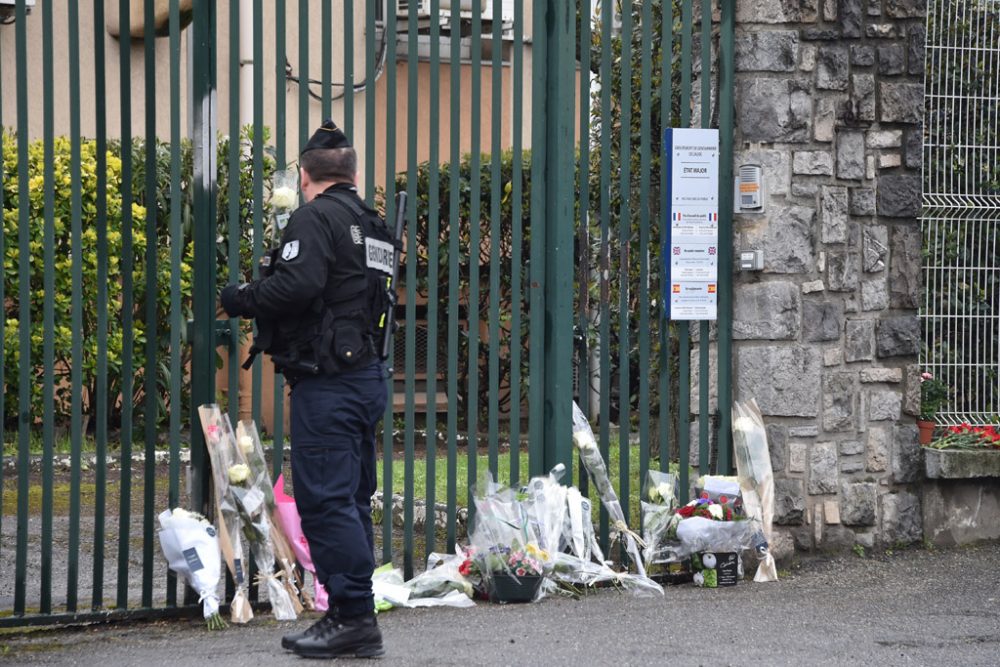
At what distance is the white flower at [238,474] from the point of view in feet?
17.8

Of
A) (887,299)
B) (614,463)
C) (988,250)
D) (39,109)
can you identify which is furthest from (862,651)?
(39,109)

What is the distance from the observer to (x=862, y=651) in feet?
16.6

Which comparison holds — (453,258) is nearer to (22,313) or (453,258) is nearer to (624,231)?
(624,231)

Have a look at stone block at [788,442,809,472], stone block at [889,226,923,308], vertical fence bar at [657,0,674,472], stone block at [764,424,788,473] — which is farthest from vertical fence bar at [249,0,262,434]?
stone block at [889,226,923,308]

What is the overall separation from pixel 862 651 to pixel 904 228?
7.73ft

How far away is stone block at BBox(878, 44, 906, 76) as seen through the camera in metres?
6.56

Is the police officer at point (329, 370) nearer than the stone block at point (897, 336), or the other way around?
the police officer at point (329, 370)

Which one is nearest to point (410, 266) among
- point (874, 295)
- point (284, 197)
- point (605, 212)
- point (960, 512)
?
point (284, 197)

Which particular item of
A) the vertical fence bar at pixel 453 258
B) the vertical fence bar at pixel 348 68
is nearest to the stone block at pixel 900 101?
the vertical fence bar at pixel 453 258

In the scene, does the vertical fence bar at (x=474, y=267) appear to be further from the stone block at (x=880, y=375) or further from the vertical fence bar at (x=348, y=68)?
the stone block at (x=880, y=375)

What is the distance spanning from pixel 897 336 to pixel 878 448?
21.0 inches

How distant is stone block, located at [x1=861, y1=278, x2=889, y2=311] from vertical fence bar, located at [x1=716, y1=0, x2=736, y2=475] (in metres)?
0.66

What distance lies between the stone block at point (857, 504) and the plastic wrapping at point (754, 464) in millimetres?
419

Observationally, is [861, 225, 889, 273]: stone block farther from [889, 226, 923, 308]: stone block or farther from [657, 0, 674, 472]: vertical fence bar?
[657, 0, 674, 472]: vertical fence bar
